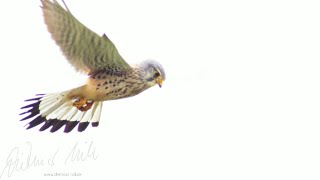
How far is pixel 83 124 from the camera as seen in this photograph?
7176 mm

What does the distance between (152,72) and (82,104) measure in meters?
0.79

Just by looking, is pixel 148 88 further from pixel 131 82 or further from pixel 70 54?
pixel 70 54

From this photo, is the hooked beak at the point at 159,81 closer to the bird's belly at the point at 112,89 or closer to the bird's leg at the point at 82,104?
the bird's belly at the point at 112,89

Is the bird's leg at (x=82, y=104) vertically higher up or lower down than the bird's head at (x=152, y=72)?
lower down

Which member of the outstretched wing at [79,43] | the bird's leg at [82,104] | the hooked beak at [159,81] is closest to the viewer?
the outstretched wing at [79,43]

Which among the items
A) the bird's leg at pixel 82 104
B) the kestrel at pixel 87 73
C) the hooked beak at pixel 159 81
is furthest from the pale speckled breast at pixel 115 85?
the bird's leg at pixel 82 104

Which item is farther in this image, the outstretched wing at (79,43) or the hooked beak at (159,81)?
the hooked beak at (159,81)

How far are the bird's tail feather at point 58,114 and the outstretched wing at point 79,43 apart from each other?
22.8 inches

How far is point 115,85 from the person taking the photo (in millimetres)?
6672

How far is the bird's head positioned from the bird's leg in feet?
2.02

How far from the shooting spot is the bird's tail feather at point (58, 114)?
705 cm

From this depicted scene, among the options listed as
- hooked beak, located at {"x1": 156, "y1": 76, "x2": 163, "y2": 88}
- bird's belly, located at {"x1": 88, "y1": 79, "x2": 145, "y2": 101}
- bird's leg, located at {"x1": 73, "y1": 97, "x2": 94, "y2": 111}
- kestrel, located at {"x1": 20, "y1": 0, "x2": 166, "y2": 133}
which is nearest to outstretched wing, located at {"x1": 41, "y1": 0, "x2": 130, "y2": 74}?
kestrel, located at {"x1": 20, "y1": 0, "x2": 166, "y2": 133}

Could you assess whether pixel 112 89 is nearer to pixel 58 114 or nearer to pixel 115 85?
pixel 115 85

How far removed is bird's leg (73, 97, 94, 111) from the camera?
22.8 ft
